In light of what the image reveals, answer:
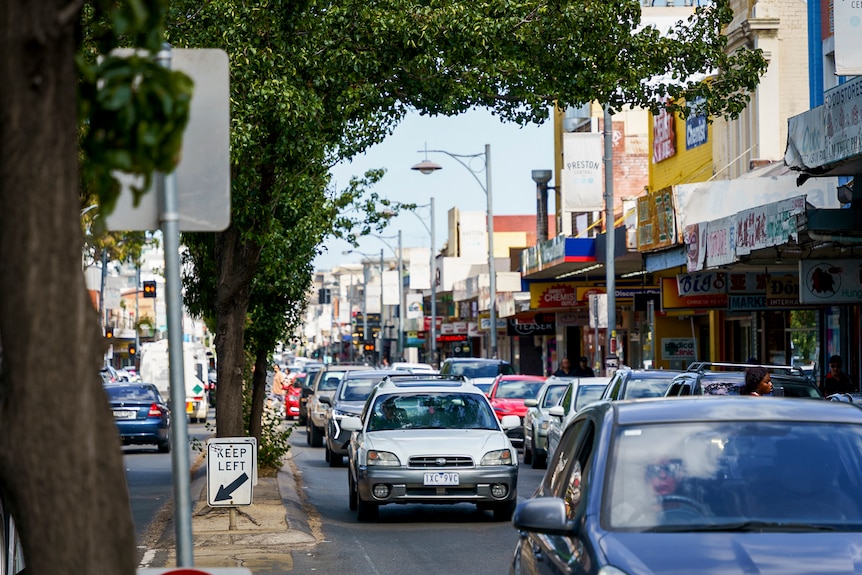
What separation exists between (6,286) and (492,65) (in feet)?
39.7

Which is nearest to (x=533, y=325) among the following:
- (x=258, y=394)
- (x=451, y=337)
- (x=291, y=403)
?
(x=291, y=403)

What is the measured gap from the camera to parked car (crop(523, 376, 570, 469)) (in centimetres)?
2511

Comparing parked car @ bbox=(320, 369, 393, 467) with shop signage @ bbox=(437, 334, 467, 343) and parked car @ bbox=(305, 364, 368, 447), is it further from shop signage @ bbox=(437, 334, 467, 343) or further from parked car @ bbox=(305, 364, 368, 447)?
shop signage @ bbox=(437, 334, 467, 343)

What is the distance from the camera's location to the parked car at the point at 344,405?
26.8 metres

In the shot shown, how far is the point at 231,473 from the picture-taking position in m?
14.4

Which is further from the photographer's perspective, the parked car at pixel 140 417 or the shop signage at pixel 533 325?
the shop signage at pixel 533 325

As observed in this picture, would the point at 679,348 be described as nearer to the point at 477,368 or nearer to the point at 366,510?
the point at 477,368

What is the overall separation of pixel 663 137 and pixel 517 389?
11.8 metres

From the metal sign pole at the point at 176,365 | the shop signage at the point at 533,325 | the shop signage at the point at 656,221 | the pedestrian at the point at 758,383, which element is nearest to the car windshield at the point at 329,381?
the shop signage at the point at 656,221

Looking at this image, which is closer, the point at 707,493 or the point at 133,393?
the point at 707,493

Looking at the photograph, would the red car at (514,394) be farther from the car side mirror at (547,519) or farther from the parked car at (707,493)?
the car side mirror at (547,519)

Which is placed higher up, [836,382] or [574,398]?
[836,382]

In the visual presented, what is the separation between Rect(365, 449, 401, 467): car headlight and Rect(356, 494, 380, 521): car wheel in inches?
21.2

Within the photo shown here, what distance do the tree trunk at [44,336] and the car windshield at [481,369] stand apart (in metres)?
33.7
